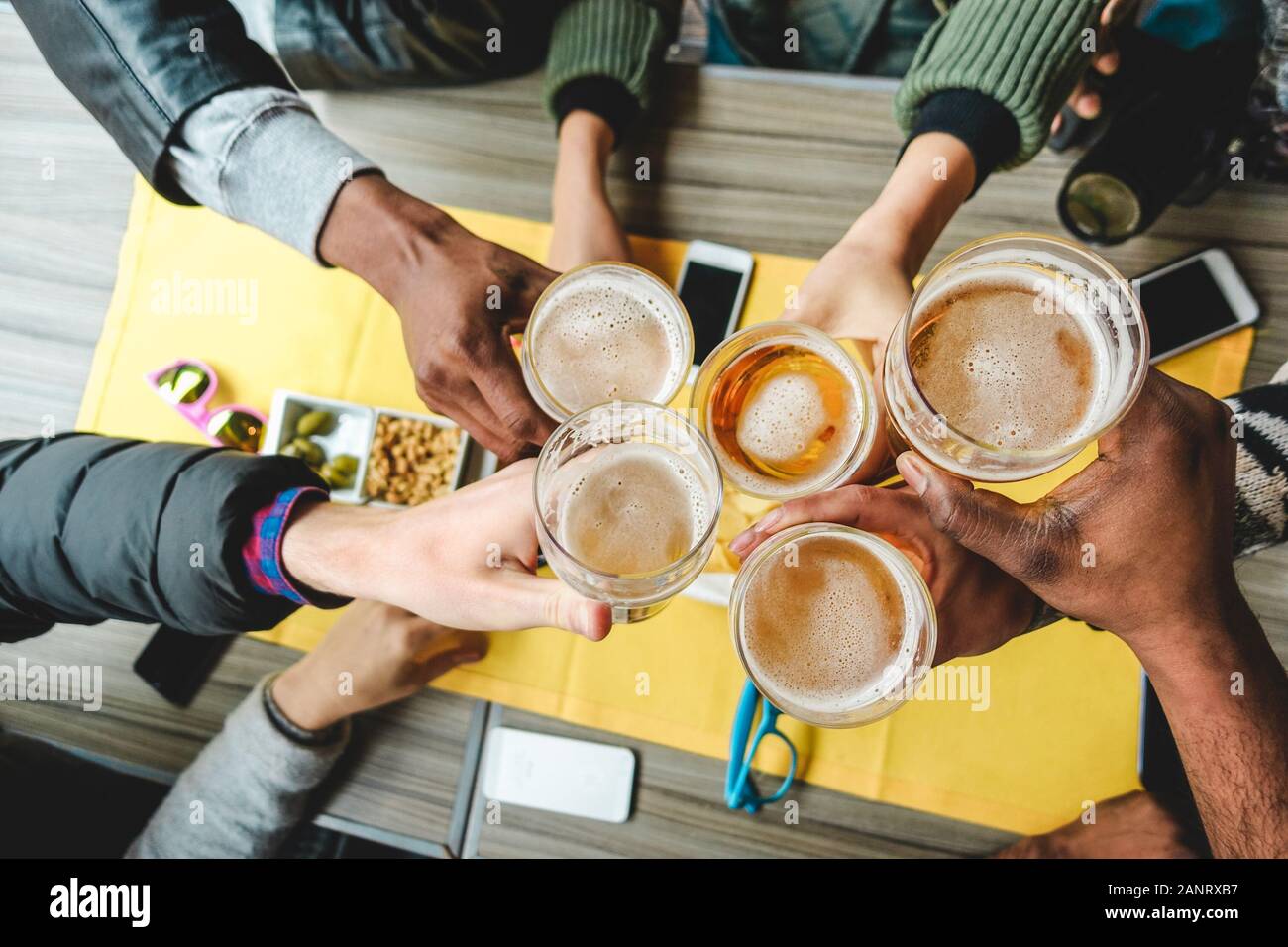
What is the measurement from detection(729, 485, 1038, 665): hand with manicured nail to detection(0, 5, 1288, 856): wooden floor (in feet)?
1.57

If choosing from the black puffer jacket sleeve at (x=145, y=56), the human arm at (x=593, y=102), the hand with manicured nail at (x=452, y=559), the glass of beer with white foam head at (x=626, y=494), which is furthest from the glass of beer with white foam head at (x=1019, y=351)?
the black puffer jacket sleeve at (x=145, y=56)

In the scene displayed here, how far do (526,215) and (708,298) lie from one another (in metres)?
0.46

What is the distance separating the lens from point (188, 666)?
62.7 inches

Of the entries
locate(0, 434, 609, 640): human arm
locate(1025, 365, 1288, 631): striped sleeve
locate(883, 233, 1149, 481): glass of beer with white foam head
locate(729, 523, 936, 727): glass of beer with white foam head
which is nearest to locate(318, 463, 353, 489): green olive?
locate(0, 434, 609, 640): human arm

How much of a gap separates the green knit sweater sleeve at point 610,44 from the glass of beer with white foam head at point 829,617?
109cm

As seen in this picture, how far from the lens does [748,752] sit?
143 centimetres

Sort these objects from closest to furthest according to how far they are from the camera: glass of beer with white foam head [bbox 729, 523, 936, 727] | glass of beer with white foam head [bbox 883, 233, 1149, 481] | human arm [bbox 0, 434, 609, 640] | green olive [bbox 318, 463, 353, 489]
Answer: glass of beer with white foam head [bbox 883, 233, 1149, 481]
glass of beer with white foam head [bbox 729, 523, 936, 727]
human arm [bbox 0, 434, 609, 640]
green olive [bbox 318, 463, 353, 489]

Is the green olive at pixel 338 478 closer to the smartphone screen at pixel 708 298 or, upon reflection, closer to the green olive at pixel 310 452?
the green olive at pixel 310 452

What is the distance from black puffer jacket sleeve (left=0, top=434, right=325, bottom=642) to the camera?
1.23 metres

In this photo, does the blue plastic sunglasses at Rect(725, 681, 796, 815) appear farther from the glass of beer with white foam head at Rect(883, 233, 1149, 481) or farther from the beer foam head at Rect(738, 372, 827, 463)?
the glass of beer with white foam head at Rect(883, 233, 1149, 481)

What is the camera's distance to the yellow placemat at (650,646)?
140 centimetres
